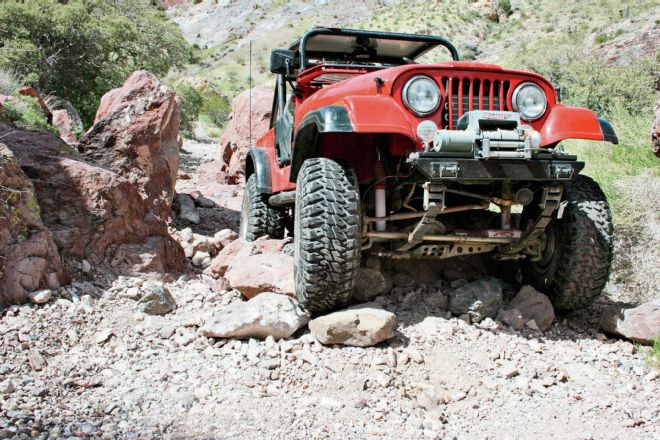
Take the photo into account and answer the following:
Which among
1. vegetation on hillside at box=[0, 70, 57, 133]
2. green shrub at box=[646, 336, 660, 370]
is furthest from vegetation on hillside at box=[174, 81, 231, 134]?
green shrub at box=[646, 336, 660, 370]

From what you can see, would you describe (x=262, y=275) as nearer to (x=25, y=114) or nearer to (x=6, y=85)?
(x=25, y=114)

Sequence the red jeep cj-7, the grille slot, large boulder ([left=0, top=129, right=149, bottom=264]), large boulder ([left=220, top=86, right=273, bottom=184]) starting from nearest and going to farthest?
the red jeep cj-7
the grille slot
large boulder ([left=0, top=129, right=149, bottom=264])
large boulder ([left=220, top=86, right=273, bottom=184])

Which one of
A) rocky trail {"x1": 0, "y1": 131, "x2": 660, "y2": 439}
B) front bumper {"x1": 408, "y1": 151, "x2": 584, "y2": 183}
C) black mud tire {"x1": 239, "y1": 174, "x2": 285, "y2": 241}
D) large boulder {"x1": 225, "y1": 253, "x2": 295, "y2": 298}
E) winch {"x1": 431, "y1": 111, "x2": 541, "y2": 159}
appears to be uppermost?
winch {"x1": 431, "y1": 111, "x2": 541, "y2": 159}

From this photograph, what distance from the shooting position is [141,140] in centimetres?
626

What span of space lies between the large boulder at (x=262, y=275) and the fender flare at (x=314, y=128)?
66 cm

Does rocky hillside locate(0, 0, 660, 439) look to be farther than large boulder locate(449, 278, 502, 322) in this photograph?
No

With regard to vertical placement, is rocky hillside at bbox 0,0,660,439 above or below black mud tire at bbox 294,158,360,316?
below

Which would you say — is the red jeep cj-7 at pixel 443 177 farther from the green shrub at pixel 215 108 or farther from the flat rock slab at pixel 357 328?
the green shrub at pixel 215 108

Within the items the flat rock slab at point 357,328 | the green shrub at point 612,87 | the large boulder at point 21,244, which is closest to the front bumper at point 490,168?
the flat rock slab at point 357,328

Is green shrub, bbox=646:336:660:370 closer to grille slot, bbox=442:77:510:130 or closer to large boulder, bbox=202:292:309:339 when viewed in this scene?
grille slot, bbox=442:77:510:130

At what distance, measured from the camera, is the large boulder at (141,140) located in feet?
20.0

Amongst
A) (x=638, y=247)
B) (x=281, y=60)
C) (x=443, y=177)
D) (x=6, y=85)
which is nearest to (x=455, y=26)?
(x=6, y=85)

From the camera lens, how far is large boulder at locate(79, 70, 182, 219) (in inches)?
240

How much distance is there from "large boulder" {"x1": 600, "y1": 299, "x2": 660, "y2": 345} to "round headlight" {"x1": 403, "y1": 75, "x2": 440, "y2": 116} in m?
1.98
